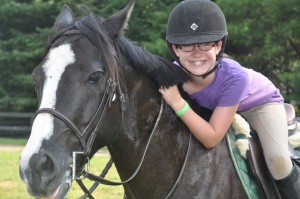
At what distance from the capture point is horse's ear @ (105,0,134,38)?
3014 mm

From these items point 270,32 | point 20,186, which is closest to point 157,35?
point 270,32

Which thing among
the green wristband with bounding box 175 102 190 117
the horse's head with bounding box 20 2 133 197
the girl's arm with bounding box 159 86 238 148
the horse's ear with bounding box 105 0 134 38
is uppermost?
the horse's ear with bounding box 105 0 134 38

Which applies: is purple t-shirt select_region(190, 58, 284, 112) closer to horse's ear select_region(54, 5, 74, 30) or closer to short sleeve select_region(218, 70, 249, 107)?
short sleeve select_region(218, 70, 249, 107)

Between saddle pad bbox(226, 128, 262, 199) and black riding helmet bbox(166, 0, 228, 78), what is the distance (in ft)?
1.67

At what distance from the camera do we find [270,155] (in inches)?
131

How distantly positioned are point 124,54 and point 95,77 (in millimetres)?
422

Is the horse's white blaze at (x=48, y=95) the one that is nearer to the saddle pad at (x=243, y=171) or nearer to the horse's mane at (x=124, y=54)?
the horse's mane at (x=124, y=54)

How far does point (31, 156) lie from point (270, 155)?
1.64m

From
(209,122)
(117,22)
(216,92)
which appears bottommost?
(209,122)

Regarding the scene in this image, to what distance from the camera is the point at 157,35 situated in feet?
65.4

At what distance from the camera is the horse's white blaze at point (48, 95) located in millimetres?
2508

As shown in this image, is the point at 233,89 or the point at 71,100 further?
the point at 233,89

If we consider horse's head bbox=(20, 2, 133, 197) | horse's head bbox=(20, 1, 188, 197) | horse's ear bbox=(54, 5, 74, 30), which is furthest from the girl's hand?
horse's ear bbox=(54, 5, 74, 30)

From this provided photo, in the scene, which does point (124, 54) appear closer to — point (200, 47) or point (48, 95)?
point (200, 47)
